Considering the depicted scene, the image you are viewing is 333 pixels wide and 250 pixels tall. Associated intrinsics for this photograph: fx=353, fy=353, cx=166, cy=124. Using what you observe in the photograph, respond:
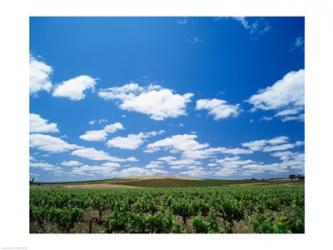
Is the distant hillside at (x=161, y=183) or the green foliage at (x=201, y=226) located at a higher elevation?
the green foliage at (x=201, y=226)

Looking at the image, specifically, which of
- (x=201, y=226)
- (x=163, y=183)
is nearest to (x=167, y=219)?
(x=201, y=226)

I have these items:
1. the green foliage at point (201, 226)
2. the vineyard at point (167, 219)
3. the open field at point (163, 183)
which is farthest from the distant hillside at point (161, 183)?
the green foliage at point (201, 226)

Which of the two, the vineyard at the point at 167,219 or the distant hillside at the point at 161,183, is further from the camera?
the distant hillside at the point at 161,183

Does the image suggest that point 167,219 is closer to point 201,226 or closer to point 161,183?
point 201,226

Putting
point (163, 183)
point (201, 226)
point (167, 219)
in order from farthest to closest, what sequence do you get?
1. point (163, 183)
2. point (167, 219)
3. point (201, 226)

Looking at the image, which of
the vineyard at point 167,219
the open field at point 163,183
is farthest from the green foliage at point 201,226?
the open field at point 163,183

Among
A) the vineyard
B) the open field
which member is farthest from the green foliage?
the open field

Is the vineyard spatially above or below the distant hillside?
above

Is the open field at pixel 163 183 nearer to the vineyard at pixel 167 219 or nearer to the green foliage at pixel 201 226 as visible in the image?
the vineyard at pixel 167 219

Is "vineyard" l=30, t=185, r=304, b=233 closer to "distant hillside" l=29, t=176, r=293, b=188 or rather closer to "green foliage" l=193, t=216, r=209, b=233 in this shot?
"green foliage" l=193, t=216, r=209, b=233
